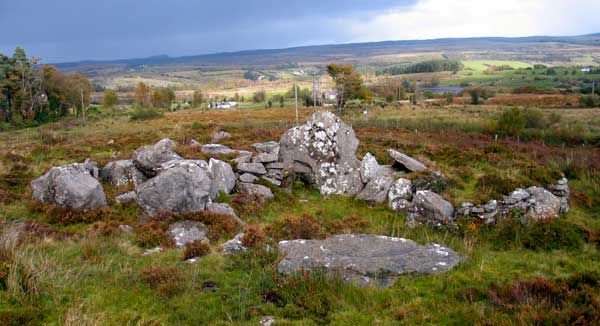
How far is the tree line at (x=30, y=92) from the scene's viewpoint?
236 ft

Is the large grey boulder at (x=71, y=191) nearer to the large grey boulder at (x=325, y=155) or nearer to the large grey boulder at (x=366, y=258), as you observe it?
the large grey boulder at (x=325, y=155)

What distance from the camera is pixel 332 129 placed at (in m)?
18.0

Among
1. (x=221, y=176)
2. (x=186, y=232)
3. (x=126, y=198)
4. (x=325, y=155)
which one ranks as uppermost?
(x=325, y=155)

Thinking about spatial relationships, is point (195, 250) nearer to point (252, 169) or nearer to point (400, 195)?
point (400, 195)

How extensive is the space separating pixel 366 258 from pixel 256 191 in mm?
7745

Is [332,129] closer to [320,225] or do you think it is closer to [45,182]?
[320,225]

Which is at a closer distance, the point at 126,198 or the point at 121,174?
the point at 126,198

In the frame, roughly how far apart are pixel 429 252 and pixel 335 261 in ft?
6.98

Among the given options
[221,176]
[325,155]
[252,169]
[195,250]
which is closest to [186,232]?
[195,250]

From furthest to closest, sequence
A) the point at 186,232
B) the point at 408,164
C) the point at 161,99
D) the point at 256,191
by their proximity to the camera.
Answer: the point at 161,99
the point at 408,164
the point at 256,191
the point at 186,232

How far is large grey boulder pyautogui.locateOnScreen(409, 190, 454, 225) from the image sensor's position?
43.5 feet

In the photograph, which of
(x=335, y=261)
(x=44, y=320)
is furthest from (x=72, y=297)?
(x=335, y=261)

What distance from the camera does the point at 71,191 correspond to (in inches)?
563

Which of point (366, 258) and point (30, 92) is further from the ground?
point (30, 92)
